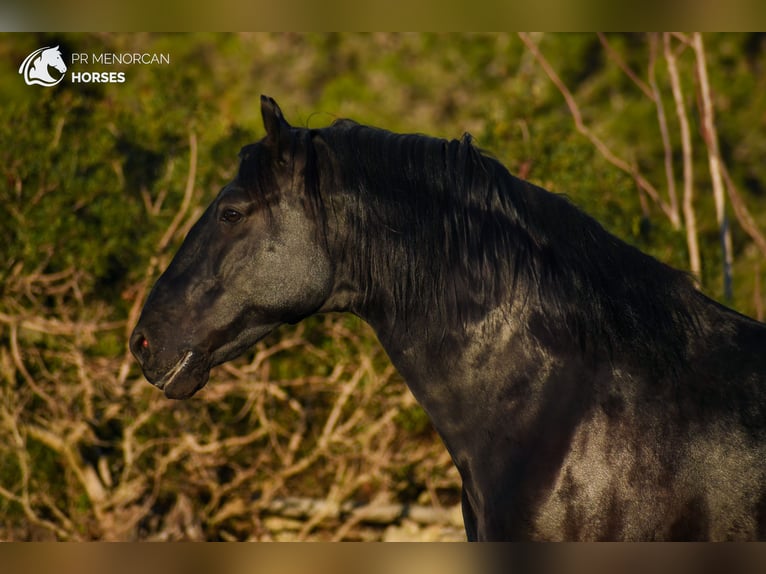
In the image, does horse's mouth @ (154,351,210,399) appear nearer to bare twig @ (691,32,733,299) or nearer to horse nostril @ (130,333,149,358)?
horse nostril @ (130,333,149,358)

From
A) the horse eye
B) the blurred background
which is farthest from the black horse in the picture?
the blurred background

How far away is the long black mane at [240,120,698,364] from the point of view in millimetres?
2531

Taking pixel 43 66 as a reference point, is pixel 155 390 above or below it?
below

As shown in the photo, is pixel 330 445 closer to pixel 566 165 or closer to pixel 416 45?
pixel 566 165

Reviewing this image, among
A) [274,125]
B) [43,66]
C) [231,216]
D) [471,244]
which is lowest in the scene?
[471,244]

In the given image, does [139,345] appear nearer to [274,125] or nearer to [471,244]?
[274,125]

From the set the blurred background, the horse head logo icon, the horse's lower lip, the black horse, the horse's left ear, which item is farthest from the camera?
the horse head logo icon

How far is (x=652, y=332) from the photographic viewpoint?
2.49 meters

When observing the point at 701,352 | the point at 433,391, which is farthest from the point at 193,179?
the point at 701,352

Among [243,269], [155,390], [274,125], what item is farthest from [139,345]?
[155,390]

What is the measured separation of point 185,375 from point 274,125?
79 cm

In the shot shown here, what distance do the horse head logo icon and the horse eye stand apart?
3384 mm

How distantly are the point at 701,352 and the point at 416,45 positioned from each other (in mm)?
10046

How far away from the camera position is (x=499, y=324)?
257cm
